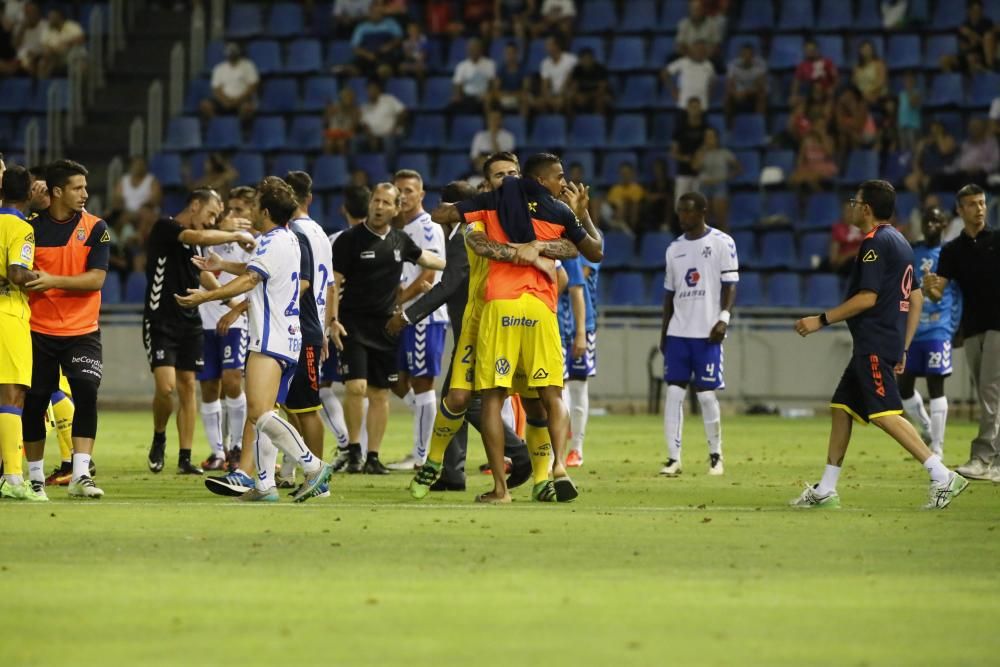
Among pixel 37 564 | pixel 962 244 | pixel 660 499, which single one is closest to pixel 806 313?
pixel 962 244

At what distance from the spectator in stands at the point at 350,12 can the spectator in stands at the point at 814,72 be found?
7.97 meters

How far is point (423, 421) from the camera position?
15375 mm

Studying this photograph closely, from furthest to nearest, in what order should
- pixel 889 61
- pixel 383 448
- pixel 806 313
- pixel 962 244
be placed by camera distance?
pixel 889 61 → pixel 806 313 → pixel 383 448 → pixel 962 244

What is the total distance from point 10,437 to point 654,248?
53.3 ft

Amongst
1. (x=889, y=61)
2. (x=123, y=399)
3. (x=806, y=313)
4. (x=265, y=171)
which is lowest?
(x=123, y=399)

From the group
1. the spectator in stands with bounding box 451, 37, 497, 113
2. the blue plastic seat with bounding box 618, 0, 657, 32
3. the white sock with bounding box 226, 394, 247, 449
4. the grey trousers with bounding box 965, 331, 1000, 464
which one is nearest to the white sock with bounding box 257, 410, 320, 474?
the white sock with bounding box 226, 394, 247, 449

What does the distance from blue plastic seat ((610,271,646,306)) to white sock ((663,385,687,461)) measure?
10.9 m

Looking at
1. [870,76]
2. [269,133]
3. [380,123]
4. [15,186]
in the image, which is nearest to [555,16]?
[380,123]

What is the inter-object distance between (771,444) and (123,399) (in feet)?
37.3

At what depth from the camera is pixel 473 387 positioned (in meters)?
11.6

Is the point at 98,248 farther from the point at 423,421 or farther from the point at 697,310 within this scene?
the point at 697,310

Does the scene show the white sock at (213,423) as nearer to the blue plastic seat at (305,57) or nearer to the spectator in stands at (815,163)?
the spectator in stands at (815,163)

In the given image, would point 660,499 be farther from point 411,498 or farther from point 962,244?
point 962,244

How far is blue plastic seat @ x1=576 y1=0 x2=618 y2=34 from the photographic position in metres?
29.6
